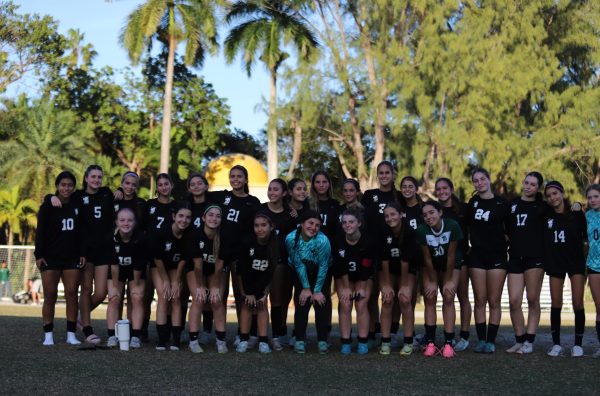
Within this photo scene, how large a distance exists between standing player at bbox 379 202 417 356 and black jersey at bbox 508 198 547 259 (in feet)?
4.11

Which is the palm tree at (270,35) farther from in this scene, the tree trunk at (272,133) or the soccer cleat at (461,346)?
the soccer cleat at (461,346)

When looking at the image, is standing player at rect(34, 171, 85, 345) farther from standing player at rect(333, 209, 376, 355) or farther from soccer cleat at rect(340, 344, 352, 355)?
soccer cleat at rect(340, 344, 352, 355)

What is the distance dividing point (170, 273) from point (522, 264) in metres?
4.22

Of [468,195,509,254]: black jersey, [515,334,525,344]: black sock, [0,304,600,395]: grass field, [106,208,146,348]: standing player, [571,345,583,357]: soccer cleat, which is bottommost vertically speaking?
[0,304,600,395]: grass field

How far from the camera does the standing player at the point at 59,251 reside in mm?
10766

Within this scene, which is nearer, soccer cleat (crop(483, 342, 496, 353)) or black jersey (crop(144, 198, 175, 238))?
soccer cleat (crop(483, 342, 496, 353))

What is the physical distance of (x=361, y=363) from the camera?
364 inches

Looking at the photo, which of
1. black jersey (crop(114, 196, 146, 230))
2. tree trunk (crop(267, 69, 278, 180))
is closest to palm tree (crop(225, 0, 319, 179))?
tree trunk (crop(267, 69, 278, 180))

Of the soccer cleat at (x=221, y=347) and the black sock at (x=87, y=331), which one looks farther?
the black sock at (x=87, y=331)

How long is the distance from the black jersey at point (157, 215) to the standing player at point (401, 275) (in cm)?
264

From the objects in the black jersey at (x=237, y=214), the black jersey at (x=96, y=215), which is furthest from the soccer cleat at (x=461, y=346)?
the black jersey at (x=96, y=215)

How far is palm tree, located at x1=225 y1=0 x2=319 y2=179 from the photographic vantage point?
41.8m

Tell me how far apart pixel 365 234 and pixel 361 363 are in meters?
1.68

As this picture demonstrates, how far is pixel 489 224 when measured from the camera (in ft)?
34.1
